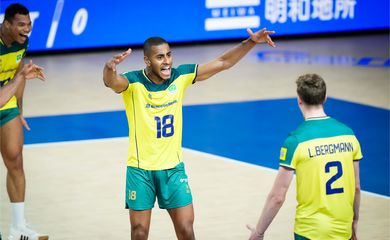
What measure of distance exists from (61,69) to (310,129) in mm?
12467

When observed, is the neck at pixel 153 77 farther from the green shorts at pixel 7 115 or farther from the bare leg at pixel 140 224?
the green shorts at pixel 7 115

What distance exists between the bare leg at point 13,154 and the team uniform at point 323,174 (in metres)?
3.41

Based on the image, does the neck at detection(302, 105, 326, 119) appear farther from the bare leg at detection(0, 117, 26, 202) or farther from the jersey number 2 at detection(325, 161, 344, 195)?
the bare leg at detection(0, 117, 26, 202)

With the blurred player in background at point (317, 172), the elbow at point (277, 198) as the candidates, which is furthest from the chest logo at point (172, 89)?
the elbow at point (277, 198)

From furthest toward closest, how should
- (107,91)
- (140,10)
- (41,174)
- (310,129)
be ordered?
(140,10) < (107,91) < (41,174) < (310,129)

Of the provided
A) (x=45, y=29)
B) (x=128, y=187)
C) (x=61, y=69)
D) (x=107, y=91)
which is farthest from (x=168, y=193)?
(x=45, y=29)

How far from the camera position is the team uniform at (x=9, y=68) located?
7.97 m

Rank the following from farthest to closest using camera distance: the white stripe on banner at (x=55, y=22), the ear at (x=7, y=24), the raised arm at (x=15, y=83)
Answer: the white stripe on banner at (x=55, y=22) → the ear at (x=7, y=24) → the raised arm at (x=15, y=83)

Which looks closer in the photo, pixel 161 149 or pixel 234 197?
pixel 161 149

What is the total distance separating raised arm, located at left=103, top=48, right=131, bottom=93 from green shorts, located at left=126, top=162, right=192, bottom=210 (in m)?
0.68

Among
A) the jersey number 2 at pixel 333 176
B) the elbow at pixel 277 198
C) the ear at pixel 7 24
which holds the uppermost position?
the ear at pixel 7 24

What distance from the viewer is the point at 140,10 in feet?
62.0

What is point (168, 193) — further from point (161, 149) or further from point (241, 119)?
Answer: point (241, 119)

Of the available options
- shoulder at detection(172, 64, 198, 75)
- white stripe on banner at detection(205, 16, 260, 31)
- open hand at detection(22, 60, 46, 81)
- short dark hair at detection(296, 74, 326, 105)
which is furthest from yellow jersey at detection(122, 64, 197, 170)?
white stripe on banner at detection(205, 16, 260, 31)
